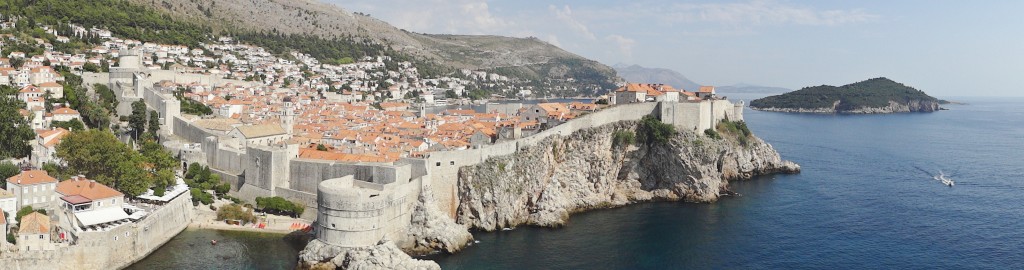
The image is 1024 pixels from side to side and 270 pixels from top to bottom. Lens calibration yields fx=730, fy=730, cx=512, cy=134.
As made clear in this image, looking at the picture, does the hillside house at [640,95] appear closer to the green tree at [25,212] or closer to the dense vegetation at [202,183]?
the dense vegetation at [202,183]

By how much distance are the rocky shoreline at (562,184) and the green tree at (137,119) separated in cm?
1589

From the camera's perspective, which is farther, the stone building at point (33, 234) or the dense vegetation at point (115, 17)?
the dense vegetation at point (115, 17)

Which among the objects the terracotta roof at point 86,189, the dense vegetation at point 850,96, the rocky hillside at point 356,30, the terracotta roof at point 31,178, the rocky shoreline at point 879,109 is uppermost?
the rocky hillside at point 356,30

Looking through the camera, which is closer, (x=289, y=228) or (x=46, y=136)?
(x=289, y=228)

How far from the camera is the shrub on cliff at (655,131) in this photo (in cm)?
3625

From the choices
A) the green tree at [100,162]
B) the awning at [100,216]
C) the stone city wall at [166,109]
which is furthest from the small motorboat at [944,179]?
the stone city wall at [166,109]

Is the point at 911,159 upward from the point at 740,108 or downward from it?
downward

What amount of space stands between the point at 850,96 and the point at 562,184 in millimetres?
100851

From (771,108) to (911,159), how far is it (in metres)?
74.0

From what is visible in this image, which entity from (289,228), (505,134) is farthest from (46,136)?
(505,134)

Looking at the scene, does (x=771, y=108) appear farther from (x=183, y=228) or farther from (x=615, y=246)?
(x=183, y=228)

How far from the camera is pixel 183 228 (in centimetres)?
2558

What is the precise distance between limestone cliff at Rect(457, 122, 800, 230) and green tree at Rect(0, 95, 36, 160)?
660 inches

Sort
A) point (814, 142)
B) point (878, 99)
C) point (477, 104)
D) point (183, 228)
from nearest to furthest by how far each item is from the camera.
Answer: point (183, 228), point (814, 142), point (477, 104), point (878, 99)
